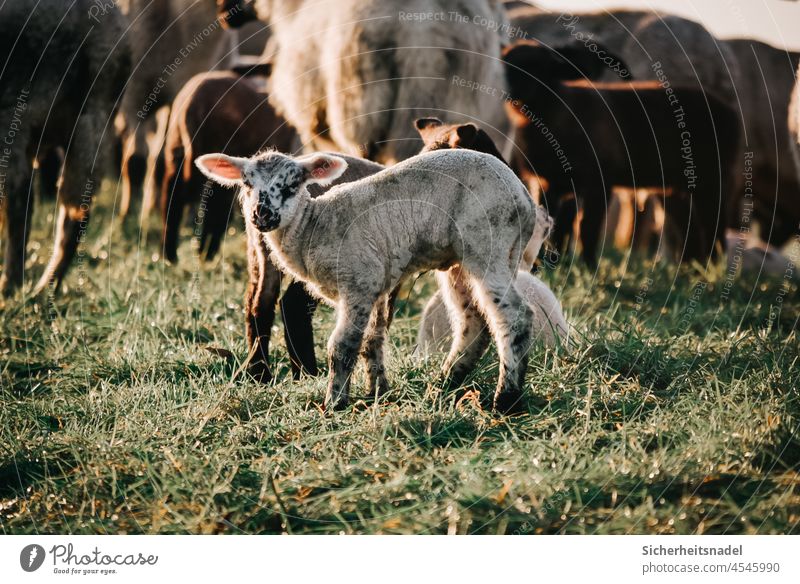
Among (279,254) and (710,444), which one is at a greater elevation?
(279,254)

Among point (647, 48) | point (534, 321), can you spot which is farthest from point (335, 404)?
point (647, 48)

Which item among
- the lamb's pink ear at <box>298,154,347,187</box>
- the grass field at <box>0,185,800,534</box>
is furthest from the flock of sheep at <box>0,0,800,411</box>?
the grass field at <box>0,185,800,534</box>

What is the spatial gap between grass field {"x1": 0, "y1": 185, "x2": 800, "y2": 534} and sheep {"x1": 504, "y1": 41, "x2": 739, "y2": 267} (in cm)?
268

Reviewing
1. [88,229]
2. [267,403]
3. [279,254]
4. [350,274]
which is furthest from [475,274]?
[88,229]

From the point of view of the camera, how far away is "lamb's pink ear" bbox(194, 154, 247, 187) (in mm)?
5207

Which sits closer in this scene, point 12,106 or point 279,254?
point 279,254

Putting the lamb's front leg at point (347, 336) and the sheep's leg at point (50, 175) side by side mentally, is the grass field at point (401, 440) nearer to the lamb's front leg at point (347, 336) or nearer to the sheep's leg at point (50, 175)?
the lamb's front leg at point (347, 336)

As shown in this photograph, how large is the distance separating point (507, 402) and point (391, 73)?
3.25m

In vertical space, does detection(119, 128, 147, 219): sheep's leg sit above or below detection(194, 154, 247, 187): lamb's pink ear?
below

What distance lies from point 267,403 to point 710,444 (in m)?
2.32

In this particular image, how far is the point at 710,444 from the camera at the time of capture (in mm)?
4871

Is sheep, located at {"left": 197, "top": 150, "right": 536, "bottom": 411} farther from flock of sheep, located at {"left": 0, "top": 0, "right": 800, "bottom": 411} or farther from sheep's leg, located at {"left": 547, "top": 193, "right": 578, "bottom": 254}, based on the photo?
sheep's leg, located at {"left": 547, "top": 193, "right": 578, "bottom": 254}

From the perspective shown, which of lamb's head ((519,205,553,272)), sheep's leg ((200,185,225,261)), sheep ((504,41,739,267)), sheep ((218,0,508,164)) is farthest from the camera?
sheep's leg ((200,185,225,261))
